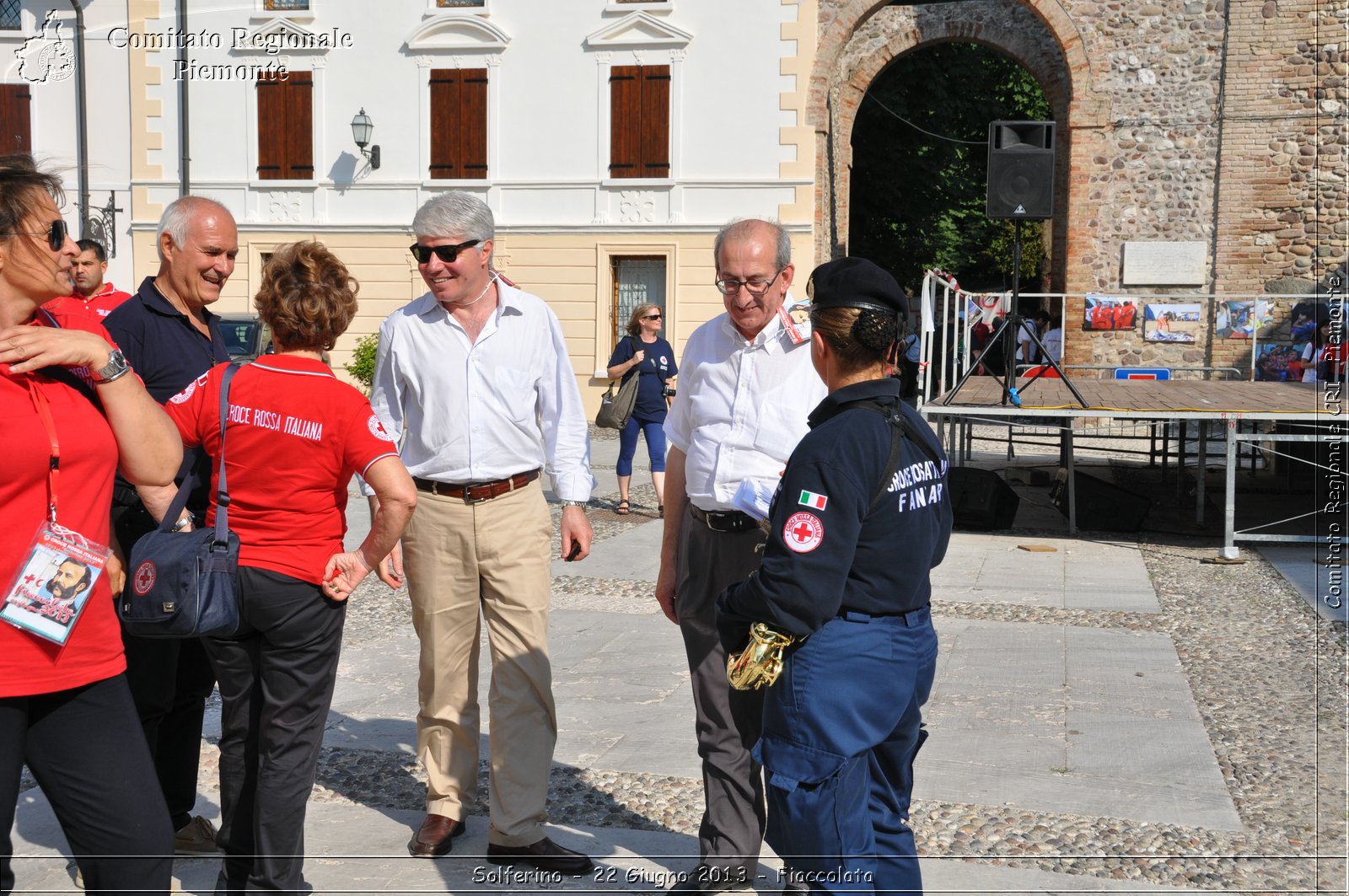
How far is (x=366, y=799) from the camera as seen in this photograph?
450cm

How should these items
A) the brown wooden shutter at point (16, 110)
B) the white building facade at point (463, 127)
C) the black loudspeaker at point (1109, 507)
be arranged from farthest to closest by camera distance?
the brown wooden shutter at point (16, 110) → the white building facade at point (463, 127) → the black loudspeaker at point (1109, 507)

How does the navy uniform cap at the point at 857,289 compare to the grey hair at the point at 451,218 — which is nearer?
the navy uniform cap at the point at 857,289

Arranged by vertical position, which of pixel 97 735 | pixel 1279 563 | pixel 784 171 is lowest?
pixel 1279 563

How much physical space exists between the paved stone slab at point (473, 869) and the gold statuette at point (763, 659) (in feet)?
4.39

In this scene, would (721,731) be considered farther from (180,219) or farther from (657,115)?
(657,115)

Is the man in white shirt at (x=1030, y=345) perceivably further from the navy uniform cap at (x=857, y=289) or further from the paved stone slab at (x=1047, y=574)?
the navy uniform cap at (x=857, y=289)

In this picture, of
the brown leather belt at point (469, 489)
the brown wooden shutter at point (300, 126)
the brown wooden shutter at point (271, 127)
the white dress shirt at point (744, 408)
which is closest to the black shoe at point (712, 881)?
the white dress shirt at point (744, 408)

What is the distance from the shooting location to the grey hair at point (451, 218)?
389 centimetres

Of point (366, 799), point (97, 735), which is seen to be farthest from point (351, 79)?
point (97, 735)

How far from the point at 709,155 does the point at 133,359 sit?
→ 1773 cm

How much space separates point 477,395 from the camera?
3979 mm

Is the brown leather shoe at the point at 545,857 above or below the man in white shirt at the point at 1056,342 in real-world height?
below

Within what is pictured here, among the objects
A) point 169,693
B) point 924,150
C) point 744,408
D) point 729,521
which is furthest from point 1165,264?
point 169,693

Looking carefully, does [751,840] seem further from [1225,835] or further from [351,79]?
[351,79]
